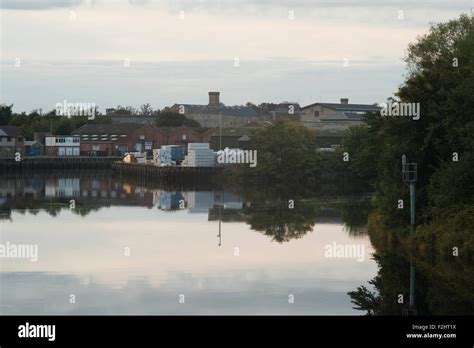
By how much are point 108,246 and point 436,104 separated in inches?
406

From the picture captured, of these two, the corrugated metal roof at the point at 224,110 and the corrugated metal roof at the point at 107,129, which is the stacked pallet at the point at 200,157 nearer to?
the corrugated metal roof at the point at 107,129

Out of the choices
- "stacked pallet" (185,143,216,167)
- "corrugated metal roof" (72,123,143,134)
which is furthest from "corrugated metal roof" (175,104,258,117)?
"stacked pallet" (185,143,216,167)

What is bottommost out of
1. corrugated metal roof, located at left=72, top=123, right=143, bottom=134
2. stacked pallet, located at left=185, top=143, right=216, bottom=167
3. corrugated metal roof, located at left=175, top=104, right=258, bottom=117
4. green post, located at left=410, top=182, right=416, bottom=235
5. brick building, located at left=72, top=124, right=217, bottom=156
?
green post, located at left=410, top=182, right=416, bottom=235

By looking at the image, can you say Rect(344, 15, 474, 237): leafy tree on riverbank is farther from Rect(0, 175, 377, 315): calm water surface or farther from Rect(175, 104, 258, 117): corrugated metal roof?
Rect(175, 104, 258, 117): corrugated metal roof

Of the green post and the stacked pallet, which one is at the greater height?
the stacked pallet

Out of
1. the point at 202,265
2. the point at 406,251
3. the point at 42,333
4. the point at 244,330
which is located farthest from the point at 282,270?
the point at 42,333

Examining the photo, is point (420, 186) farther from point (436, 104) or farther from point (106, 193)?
point (106, 193)

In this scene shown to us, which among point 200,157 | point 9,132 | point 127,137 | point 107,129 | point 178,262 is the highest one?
point 107,129

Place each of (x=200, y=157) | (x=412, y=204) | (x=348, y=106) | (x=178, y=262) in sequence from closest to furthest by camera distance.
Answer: (x=178, y=262)
(x=412, y=204)
(x=200, y=157)
(x=348, y=106)

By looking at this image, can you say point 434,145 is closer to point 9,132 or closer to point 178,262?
point 178,262

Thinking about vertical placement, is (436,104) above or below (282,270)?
above

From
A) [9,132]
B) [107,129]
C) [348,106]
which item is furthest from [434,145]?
[348,106]

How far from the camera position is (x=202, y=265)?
2781cm

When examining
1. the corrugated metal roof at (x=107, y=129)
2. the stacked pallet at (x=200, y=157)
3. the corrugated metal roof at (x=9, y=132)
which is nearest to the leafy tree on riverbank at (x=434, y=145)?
the stacked pallet at (x=200, y=157)
